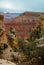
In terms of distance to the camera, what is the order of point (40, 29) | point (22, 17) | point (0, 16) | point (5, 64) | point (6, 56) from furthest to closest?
point (22, 17) → point (40, 29) → point (0, 16) → point (6, 56) → point (5, 64)

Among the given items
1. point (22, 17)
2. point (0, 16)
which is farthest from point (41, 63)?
point (22, 17)

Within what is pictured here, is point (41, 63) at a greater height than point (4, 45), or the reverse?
point (41, 63)

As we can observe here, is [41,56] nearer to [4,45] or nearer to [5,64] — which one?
[5,64]

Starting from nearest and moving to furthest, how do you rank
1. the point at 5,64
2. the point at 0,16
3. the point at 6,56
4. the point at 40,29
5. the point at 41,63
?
the point at 41,63
the point at 5,64
the point at 6,56
the point at 0,16
the point at 40,29

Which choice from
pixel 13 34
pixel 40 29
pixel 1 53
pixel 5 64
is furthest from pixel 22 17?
pixel 5 64

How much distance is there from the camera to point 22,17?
278 ft

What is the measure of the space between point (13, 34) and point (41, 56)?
2079cm

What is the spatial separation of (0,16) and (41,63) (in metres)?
19.8

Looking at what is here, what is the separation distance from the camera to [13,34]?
32250 mm

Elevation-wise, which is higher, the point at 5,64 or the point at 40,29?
the point at 5,64

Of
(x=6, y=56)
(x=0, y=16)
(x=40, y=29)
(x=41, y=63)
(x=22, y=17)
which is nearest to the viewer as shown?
(x=41, y=63)

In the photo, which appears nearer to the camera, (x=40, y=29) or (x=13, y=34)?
(x=13, y=34)

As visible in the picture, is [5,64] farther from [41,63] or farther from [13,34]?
[13,34]

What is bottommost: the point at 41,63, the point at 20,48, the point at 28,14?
the point at 28,14
